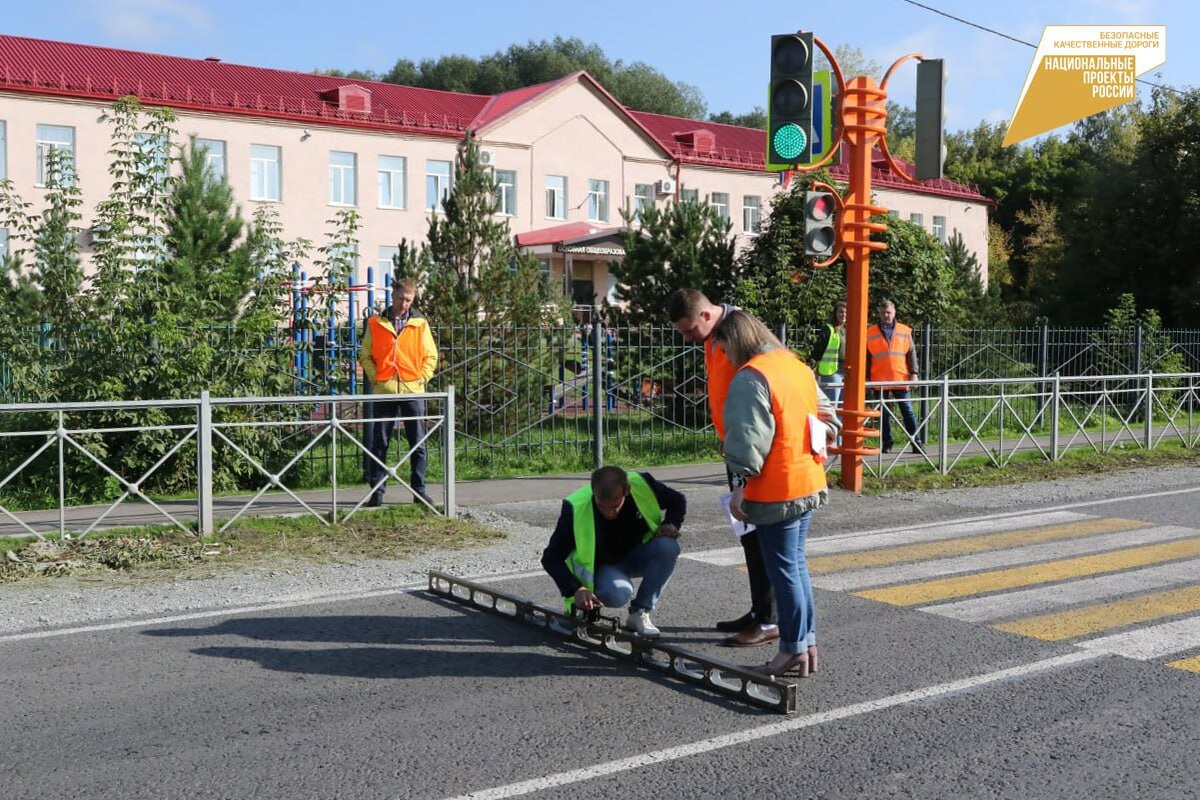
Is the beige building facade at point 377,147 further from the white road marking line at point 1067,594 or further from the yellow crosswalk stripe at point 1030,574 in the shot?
the white road marking line at point 1067,594

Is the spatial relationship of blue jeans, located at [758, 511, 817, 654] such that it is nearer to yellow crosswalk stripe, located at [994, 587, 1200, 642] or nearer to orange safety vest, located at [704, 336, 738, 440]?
orange safety vest, located at [704, 336, 738, 440]

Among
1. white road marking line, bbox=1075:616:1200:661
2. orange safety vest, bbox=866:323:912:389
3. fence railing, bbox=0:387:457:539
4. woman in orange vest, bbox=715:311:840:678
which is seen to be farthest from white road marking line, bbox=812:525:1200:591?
orange safety vest, bbox=866:323:912:389

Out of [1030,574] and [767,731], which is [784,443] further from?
[1030,574]

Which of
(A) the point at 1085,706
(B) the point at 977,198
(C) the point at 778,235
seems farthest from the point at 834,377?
(B) the point at 977,198

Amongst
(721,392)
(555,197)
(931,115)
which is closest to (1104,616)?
(721,392)

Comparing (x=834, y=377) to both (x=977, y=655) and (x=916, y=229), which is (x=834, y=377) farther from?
(x=977, y=655)

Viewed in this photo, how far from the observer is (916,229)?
782 inches

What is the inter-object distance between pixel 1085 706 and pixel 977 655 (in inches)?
33.8

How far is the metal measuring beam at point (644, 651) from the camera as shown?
17.3ft

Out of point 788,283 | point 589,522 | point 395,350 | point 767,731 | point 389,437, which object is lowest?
point 767,731

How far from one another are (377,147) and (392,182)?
1253mm

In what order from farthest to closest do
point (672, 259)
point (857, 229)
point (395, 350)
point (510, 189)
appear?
point (510, 189)
point (672, 259)
point (857, 229)
point (395, 350)

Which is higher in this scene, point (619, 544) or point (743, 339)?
point (743, 339)

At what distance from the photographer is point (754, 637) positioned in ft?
20.8
